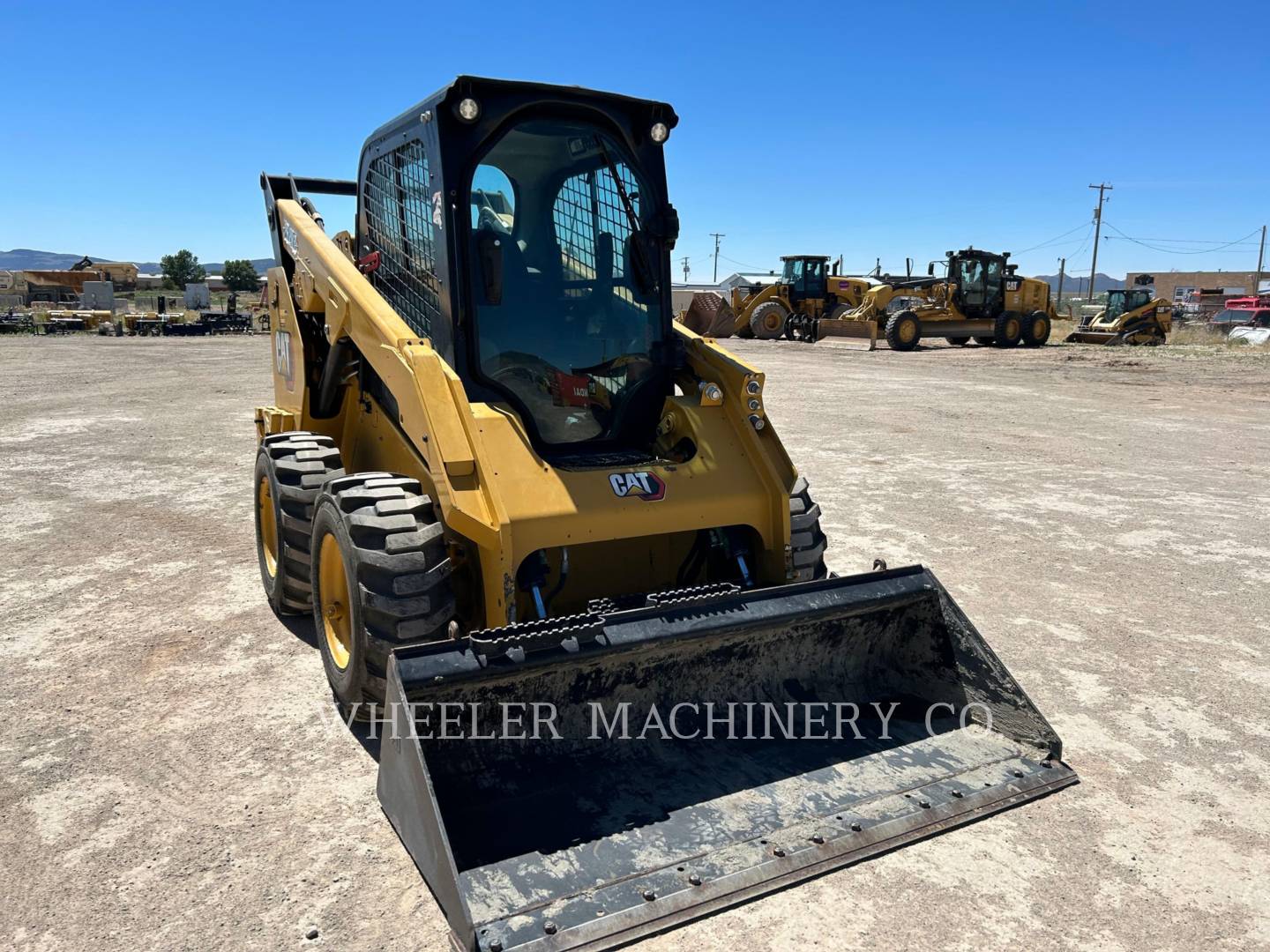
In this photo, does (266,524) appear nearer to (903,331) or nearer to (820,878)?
(820,878)

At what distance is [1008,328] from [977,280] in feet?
5.98

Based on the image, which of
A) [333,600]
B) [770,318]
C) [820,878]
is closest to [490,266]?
[333,600]

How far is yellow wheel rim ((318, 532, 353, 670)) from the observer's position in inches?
152

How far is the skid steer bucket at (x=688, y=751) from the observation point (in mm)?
2693

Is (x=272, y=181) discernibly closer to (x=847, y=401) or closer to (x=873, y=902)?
(x=873, y=902)

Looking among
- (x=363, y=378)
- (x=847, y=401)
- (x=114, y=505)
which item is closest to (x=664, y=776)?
(x=363, y=378)

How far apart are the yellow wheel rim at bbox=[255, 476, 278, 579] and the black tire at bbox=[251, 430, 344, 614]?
0.16 m

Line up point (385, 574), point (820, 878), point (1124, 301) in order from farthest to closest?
1. point (1124, 301)
2. point (385, 574)
3. point (820, 878)

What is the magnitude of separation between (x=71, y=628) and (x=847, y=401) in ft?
41.0

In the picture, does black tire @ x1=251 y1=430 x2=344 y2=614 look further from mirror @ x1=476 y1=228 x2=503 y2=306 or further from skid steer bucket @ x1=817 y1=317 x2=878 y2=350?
skid steer bucket @ x1=817 y1=317 x2=878 y2=350

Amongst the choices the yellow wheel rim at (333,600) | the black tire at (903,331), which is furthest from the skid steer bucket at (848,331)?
the yellow wheel rim at (333,600)

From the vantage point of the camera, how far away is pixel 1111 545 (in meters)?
6.57

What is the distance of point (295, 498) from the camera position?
178 inches

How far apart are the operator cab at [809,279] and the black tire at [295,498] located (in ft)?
92.7
